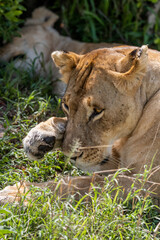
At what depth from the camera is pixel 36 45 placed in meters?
6.08

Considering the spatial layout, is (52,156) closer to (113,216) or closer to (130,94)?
(130,94)

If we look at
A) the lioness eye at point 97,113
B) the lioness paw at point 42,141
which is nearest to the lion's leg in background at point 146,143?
the lioness eye at point 97,113

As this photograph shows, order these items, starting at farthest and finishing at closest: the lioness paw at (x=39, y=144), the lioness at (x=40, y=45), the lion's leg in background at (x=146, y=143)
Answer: the lioness at (x=40, y=45), the lioness paw at (x=39, y=144), the lion's leg in background at (x=146, y=143)

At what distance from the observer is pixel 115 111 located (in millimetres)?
3254

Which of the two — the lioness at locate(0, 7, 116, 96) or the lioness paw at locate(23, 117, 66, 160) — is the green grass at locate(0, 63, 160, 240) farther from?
the lioness at locate(0, 7, 116, 96)

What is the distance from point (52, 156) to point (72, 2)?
3245 millimetres

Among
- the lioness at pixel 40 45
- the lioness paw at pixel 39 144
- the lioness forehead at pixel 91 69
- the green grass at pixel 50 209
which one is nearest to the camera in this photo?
the green grass at pixel 50 209

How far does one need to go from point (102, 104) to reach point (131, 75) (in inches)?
11.8

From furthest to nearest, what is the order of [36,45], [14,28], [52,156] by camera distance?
[36,45]
[14,28]
[52,156]

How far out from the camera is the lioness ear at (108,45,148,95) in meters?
3.17

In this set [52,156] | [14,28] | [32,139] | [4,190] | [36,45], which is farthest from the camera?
[36,45]

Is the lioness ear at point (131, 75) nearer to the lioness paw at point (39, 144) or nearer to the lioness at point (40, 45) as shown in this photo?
the lioness paw at point (39, 144)

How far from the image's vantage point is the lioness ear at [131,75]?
3169 mm

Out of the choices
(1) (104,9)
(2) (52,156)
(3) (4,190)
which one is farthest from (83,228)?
(1) (104,9)
